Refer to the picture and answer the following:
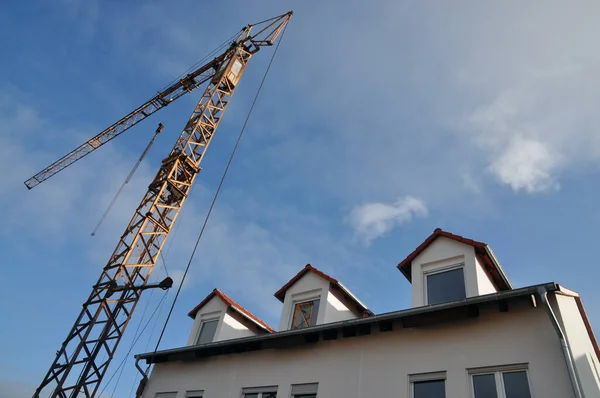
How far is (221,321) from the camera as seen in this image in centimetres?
1555

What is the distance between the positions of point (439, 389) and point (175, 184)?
2162 centimetres

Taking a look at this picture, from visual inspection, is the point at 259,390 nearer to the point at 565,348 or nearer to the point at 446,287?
the point at 446,287

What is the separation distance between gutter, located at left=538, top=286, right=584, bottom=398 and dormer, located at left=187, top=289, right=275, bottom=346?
34.1ft

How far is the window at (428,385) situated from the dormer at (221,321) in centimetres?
744

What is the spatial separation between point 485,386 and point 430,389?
129cm

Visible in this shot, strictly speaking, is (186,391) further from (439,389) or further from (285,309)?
(439,389)

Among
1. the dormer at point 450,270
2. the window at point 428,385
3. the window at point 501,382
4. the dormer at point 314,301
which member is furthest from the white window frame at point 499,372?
the dormer at point 314,301

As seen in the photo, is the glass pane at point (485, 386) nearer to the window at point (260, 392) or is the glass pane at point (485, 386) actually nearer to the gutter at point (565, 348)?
the gutter at point (565, 348)

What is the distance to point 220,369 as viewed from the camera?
13.8 meters

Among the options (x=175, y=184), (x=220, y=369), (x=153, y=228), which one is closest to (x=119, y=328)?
(x=153, y=228)

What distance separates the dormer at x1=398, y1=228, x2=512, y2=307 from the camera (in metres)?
11.1

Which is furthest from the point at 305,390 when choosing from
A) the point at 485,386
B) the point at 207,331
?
the point at 207,331

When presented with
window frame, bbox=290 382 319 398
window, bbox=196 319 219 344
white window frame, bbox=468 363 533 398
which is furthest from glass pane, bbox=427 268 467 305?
window, bbox=196 319 219 344

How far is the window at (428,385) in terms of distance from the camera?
9406 mm
